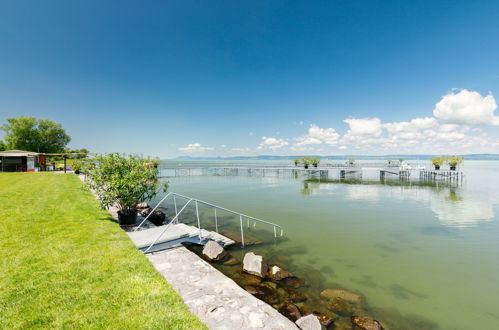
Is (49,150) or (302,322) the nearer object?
(302,322)

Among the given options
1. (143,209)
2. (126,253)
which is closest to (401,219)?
(126,253)

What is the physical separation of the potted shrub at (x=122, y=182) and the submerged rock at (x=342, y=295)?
657cm

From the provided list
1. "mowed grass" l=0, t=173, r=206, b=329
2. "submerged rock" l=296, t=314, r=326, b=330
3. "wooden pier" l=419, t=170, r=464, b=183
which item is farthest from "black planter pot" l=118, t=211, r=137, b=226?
"wooden pier" l=419, t=170, r=464, b=183

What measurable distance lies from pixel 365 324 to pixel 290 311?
4.61 feet

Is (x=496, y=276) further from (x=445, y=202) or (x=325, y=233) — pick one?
(x=445, y=202)

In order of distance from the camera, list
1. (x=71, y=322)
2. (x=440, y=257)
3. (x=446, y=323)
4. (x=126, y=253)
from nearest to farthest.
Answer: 1. (x=71, y=322)
2. (x=446, y=323)
3. (x=126, y=253)
4. (x=440, y=257)

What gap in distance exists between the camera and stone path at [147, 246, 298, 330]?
3.24m

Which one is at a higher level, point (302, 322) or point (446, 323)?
point (302, 322)

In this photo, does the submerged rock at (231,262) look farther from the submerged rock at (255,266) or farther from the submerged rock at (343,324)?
the submerged rock at (343,324)

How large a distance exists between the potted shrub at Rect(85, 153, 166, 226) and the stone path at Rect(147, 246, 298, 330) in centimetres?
343

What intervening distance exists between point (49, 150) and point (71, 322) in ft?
215

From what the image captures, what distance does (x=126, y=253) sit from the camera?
508 cm

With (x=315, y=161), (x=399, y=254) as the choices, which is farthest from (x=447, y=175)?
(x=399, y=254)

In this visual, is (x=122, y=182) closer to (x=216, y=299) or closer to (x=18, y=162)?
(x=216, y=299)
